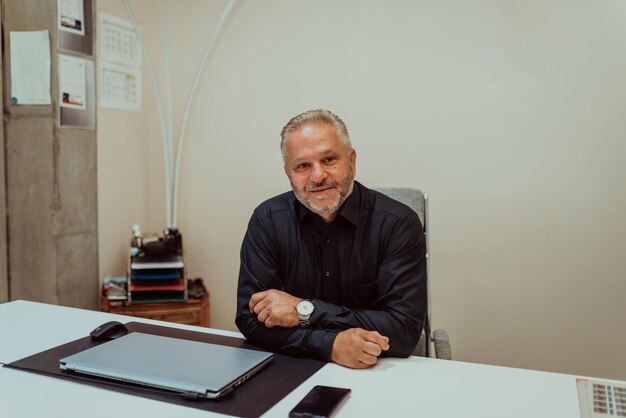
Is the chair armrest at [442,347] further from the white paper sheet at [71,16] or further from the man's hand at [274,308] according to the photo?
the white paper sheet at [71,16]

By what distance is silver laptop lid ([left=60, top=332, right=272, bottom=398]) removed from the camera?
119 cm

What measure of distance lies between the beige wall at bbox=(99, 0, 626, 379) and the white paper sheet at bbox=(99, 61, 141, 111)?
91mm

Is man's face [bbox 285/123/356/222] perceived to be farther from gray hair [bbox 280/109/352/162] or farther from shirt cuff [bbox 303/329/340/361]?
shirt cuff [bbox 303/329/340/361]

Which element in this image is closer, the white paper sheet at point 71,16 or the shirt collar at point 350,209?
the shirt collar at point 350,209

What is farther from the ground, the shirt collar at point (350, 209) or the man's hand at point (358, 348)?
the shirt collar at point (350, 209)

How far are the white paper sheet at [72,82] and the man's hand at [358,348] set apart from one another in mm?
2001

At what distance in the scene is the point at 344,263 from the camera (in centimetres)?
175

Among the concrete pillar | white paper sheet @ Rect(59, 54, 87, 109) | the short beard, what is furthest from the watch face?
white paper sheet @ Rect(59, 54, 87, 109)

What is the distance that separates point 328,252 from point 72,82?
174cm

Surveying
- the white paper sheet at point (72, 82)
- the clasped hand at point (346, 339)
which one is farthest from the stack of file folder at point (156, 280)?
the clasped hand at point (346, 339)

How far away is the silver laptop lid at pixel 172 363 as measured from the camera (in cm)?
119

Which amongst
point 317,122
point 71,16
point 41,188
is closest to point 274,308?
point 317,122

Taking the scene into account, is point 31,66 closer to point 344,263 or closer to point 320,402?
point 344,263

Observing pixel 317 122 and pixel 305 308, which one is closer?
pixel 305 308
